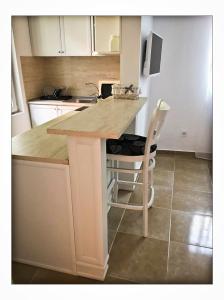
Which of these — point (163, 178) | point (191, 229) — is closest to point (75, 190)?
point (191, 229)

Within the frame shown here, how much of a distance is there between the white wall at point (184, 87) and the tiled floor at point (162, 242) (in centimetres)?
90

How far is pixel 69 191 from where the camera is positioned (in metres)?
1.22

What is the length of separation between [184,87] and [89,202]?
2.40 metres

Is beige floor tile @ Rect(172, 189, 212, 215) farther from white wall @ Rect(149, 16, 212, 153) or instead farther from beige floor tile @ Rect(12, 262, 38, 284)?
beige floor tile @ Rect(12, 262, 38, 284)

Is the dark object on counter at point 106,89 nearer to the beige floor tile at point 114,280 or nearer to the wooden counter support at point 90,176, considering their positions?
the wooden counter support at point 90,176

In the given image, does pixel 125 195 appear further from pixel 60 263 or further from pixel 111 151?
pixel 60 263

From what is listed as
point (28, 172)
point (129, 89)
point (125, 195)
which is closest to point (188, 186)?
point (125, 195)

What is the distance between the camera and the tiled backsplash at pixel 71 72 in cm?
319

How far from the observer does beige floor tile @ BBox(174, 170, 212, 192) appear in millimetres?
2383

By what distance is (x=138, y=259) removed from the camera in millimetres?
1523

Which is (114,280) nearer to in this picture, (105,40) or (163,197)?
(163,197)

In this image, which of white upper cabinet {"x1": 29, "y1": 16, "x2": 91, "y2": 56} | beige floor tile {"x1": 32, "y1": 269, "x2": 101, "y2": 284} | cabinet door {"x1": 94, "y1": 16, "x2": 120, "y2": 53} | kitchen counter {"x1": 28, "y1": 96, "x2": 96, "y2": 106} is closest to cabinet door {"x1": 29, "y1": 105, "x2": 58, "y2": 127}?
kitchen counter {"x1": 28, "y1": 96, "x2": 96, "y2": 106}
